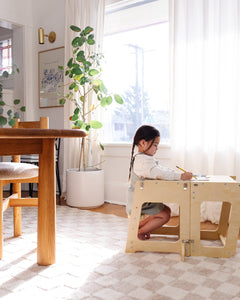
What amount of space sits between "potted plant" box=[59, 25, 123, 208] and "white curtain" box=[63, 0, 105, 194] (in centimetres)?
10

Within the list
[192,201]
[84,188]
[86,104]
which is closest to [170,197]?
[192,201]

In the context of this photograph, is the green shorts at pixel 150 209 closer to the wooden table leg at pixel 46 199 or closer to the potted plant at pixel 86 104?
the wooden table leg at pixel 46 199

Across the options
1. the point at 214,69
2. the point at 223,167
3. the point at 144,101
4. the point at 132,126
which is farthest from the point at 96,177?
the point at 214,69

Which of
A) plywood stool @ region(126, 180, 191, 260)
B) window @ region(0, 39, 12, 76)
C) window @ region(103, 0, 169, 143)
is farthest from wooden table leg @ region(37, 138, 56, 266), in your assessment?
window @ region(0, 39, 12, 76)

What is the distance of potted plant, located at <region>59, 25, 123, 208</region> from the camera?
3.16 m

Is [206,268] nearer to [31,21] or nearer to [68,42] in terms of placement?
[68,42]

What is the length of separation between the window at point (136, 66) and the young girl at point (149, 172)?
1267mm

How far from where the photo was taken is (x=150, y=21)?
331cm

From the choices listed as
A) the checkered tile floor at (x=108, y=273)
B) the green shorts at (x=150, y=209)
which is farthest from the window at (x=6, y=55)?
the green shorts at (x=150, y=209)

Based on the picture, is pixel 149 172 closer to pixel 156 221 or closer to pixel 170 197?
pixel 170 197

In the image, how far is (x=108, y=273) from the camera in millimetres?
1617

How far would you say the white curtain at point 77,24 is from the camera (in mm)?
3436

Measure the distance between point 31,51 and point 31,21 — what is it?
38 cm

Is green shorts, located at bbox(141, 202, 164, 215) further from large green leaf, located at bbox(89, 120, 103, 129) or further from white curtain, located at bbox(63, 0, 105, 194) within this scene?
white curtain, located at bbox(63, 0, 105, 194)
